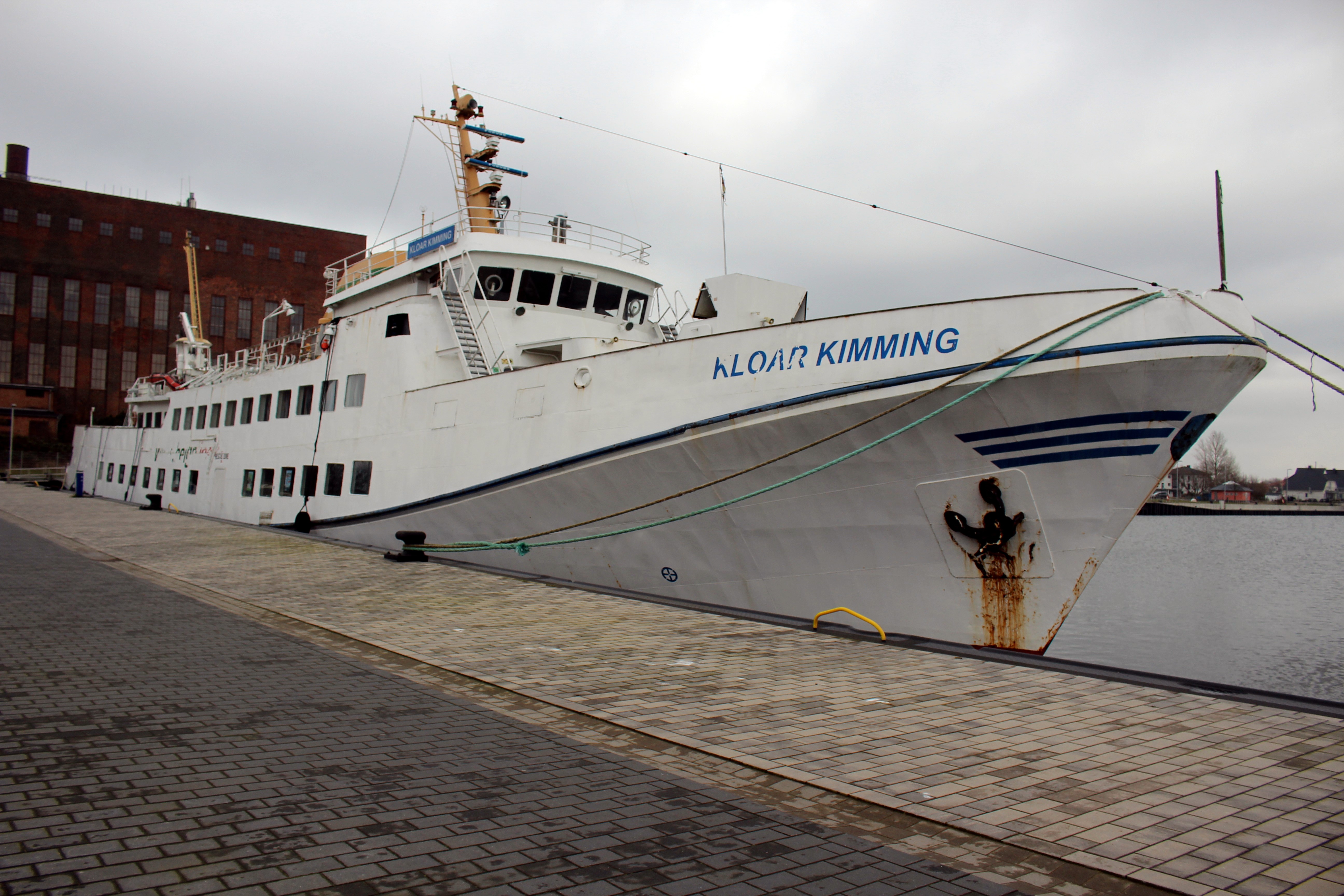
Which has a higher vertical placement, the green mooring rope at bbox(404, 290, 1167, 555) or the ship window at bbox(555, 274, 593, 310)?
the ship window at bbox(555, 274, 593, 310)

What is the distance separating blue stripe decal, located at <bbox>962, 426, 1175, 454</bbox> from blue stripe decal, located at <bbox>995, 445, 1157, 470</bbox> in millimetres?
64

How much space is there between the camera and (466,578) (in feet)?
38.2

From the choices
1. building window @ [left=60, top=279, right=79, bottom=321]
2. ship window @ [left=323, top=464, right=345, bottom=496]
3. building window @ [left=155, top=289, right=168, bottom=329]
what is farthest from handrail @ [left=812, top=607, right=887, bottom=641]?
building window @ [left=60, top=279, right=79, bottom=321]

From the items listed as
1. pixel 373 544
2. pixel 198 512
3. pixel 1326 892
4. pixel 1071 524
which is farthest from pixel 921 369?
pixel 198 512

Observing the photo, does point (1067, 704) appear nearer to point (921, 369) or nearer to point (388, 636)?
point (921, 369)

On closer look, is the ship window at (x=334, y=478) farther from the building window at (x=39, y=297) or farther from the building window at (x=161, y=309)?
the building window at (x=39, y=297)

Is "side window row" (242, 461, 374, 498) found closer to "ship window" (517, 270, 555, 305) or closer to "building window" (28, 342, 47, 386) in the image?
"ship window" (517, 270, 555, 305)

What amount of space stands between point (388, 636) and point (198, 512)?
20.5 metres

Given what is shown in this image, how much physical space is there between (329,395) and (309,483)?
2108 millimetres

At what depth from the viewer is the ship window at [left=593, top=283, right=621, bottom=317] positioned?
49.4 ft

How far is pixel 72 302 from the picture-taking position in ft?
190

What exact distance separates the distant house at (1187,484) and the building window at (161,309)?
113 m

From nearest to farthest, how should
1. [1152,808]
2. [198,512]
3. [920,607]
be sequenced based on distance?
[1152,808] → [920,607] → [198,512]

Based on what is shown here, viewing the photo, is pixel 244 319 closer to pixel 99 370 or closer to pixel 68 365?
pixel 99 370
